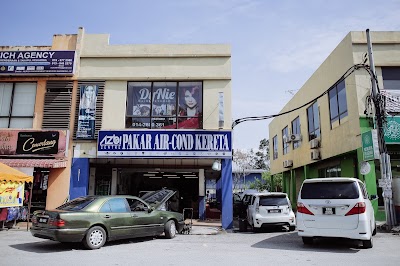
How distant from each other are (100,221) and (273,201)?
6.59 meters

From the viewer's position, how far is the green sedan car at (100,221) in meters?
7.92

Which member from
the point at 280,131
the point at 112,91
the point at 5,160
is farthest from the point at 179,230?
the point at 280,131

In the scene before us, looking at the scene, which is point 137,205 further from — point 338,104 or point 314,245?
point 338,104

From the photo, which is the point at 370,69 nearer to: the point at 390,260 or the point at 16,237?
the point at 390,260

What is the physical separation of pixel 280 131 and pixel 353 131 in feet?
49.2

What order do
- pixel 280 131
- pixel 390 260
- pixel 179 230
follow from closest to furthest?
pixel 390 260, pixel 179 230, pixel 280 131

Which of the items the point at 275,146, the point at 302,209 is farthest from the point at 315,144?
the point at 275,146

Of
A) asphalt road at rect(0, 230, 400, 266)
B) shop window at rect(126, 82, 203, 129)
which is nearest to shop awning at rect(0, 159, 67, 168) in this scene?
shop window at rect(126, 82, 203, 129)

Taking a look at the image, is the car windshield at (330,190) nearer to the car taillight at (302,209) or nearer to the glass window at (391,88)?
the car taillight at (302,209)

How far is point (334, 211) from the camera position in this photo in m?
8.16

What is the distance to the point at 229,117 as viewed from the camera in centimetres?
1430

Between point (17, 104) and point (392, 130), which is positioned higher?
point (17, 104)

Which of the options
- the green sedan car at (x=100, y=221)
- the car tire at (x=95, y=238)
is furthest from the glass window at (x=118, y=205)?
the car tire at (x=95, y=238)

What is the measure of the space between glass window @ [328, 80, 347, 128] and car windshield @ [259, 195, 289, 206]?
22.8 ft
